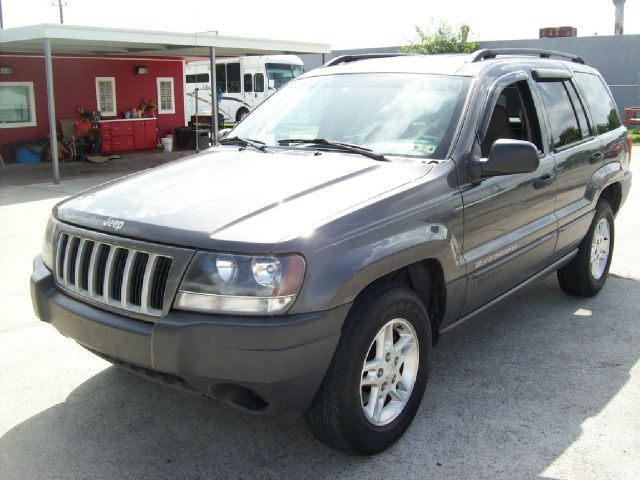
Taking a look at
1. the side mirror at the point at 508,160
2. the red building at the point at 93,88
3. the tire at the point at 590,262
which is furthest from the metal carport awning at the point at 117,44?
the side mirror at the point at 508,160

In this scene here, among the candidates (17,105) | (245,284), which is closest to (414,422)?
(245,284)

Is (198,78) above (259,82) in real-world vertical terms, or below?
above

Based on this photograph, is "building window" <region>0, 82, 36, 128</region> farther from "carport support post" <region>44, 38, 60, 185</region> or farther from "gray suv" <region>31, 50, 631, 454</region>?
"gray suv" <region>31, 50, 631, 454</region>

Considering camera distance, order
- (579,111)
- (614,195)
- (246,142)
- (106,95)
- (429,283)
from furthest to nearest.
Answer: (106,95), (614,195), (579,111), (246,142), (429,283)

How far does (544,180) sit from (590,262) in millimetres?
1436

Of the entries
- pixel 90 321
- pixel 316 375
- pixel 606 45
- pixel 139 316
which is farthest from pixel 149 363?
pixel 606 45

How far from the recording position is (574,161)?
16.2 feet

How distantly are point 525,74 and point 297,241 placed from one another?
102 inches

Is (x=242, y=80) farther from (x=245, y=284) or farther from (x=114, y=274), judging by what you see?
(x=245, y=284)

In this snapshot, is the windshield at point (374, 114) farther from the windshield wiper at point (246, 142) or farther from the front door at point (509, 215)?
the front door at point (509, 215)

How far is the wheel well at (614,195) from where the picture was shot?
19.3 feet

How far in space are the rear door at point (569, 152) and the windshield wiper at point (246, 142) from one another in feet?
6.63

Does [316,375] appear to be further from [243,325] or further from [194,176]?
[194,176]

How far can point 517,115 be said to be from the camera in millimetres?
4598
